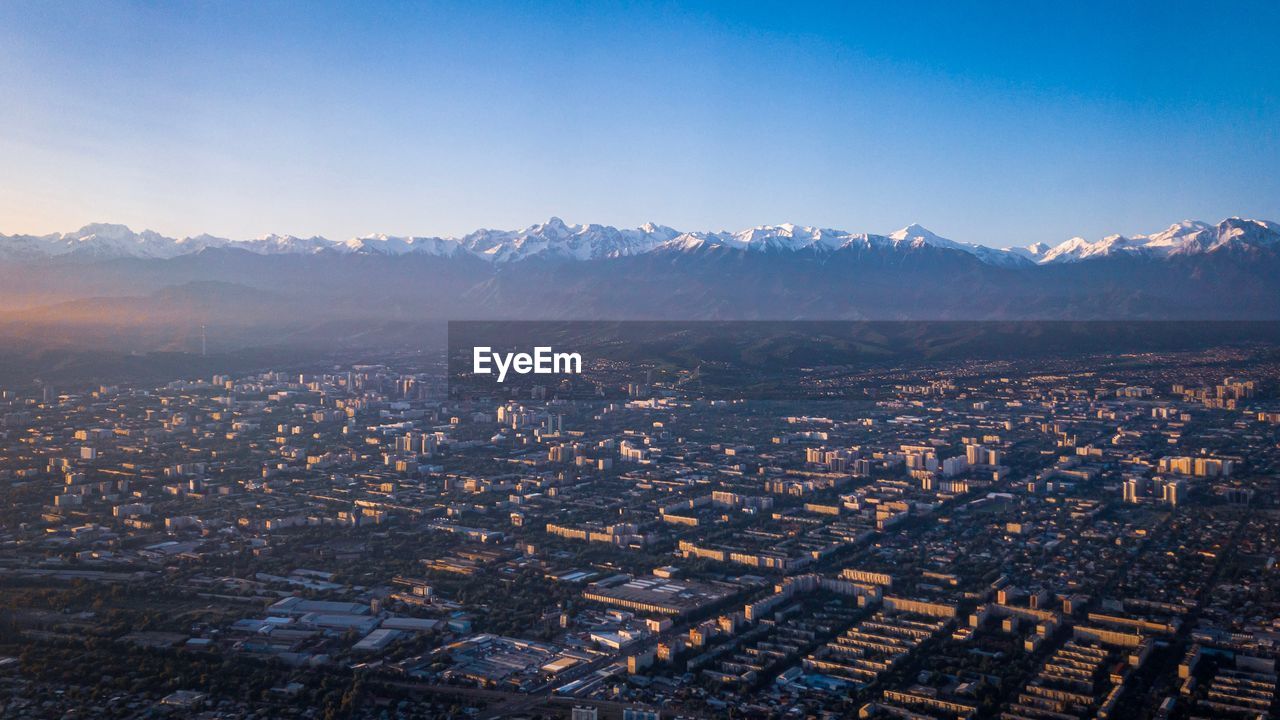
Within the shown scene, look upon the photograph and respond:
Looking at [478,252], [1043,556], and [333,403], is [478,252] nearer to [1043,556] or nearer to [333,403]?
[333,403]

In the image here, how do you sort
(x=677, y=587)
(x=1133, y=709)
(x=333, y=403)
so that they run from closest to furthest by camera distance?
1. (x=1133, y=709)
2. (x=677, y=587)
3. (x=333, y=403)

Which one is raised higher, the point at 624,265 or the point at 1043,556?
the point at 624,265

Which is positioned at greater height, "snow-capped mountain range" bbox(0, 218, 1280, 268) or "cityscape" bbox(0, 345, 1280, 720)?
"snow-capped mountain range" bbox(0, 218, 1280, 268)

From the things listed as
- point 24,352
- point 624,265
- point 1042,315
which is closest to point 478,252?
point 624,265
